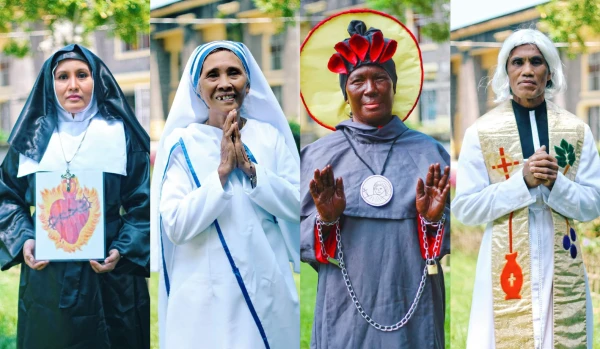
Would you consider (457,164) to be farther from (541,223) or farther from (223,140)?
(223,140)

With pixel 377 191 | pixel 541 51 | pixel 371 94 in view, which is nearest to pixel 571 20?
pixel 541 51

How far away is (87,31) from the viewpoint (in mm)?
6113

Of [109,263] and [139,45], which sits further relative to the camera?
[139,45]

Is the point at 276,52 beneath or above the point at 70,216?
above

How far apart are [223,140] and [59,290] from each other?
1382mm

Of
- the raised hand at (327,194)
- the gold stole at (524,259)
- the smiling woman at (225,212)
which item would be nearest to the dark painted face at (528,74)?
the gold stole at (524,259)

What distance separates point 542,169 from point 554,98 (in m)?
0.50

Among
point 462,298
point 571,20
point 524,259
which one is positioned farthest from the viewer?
point 462,298

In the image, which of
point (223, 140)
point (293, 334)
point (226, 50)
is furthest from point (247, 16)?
point (293, 334)

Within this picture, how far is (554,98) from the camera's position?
5.73 m

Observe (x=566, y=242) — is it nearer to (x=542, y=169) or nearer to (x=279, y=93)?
(x=542, y=169)

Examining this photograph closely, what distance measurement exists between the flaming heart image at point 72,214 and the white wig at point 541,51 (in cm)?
243

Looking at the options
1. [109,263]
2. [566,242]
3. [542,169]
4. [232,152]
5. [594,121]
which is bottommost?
[109,263]

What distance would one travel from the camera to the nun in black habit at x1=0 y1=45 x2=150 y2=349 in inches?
235
